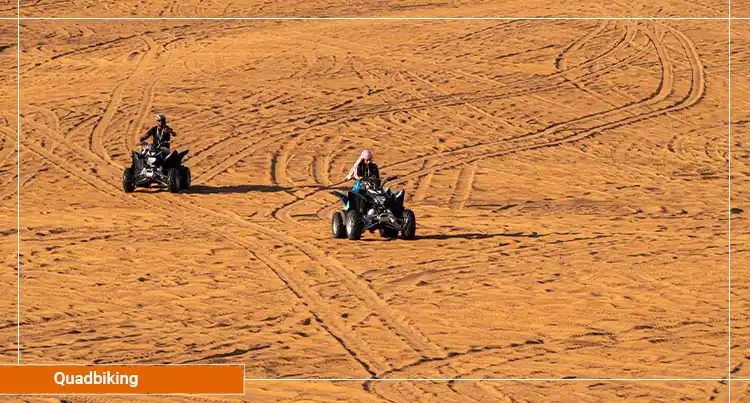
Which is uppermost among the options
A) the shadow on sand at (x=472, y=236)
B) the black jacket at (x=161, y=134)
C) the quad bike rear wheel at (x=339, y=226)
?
the black jacket at (x=161, y=134)

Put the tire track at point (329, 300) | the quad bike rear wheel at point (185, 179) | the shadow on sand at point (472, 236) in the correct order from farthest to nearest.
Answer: the quad bike rear wheel at point (185, 179), the shadow on sand at point (472, 236), the tire track at point (329, 300)

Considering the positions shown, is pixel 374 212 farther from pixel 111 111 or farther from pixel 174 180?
pixel 111 111

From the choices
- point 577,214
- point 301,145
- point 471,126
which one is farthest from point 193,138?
point 577,214

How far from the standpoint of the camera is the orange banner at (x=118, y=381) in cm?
1293

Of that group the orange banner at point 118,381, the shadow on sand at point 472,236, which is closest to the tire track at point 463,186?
the shadow on sand at point 472,236

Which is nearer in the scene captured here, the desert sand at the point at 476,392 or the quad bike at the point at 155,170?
the desert sand at the point at 476,392

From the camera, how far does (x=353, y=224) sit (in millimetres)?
21469

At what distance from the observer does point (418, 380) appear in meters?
13.9

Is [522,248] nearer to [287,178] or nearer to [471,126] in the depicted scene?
[287,178]

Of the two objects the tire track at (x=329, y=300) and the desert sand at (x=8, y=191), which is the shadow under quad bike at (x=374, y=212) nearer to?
the tire track at (x=329, y=300)

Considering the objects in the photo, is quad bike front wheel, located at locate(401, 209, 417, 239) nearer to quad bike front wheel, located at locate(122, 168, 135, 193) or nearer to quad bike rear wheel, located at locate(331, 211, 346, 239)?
quad bike rear wheel, located at locate(331, 211, 346, 239)

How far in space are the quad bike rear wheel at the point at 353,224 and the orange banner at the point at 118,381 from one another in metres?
7.82

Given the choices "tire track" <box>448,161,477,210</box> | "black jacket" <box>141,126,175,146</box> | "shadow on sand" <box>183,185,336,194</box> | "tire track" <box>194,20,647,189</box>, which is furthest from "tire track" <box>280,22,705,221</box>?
"black jacket" <box>141,126,175,146</box>

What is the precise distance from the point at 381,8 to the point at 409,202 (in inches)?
707
